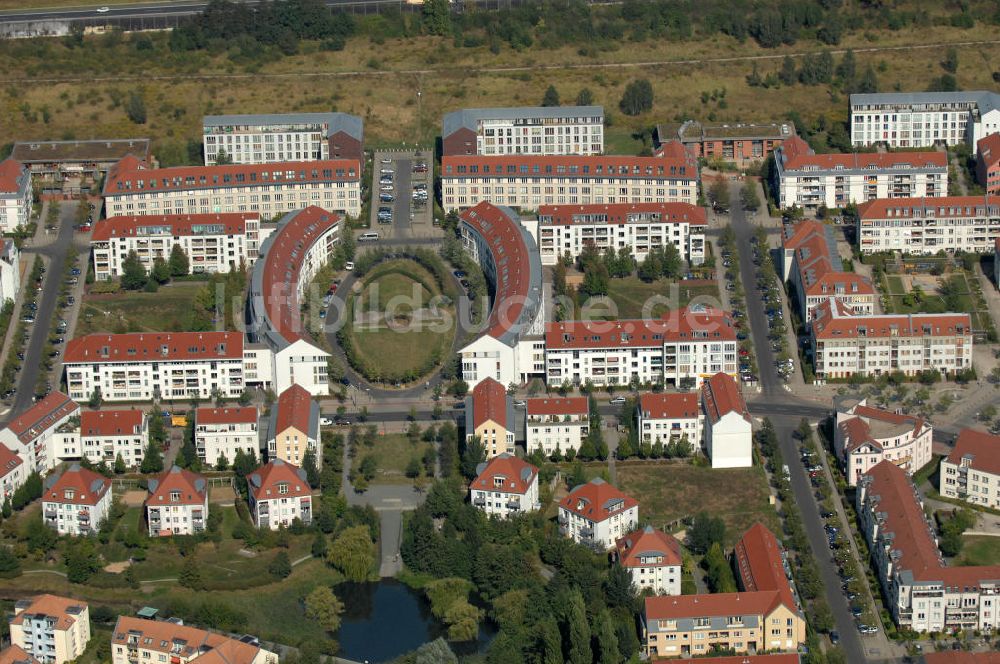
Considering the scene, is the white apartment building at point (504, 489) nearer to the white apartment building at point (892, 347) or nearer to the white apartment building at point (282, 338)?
the white apartment building at point (282, 338)

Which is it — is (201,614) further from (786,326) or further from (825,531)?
(786,326)

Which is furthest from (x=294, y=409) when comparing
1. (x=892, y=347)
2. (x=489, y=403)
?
(x=892, y=347)

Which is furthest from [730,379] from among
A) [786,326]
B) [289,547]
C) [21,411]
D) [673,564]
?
[21,411]

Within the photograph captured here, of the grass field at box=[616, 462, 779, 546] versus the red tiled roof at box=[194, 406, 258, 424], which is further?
the red tiled roof at box=[194, 406, 258, 424]

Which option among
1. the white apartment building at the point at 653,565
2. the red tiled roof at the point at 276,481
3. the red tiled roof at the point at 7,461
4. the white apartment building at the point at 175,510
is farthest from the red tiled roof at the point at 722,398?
the red tiled roof at the point at 7,461

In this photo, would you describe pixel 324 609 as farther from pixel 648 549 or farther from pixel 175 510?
pixel 648 549

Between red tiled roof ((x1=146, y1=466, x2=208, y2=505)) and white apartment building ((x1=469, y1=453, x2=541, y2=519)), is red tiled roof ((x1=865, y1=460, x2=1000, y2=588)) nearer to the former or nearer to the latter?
white apartment building ((x1=469, y1=453, x2=541, y2=519))

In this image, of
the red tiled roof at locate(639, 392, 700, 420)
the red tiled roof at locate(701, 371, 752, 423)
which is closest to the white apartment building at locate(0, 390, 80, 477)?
the red tiled roof at locate(639, 392, 700, 420)
